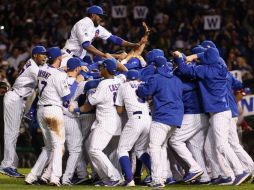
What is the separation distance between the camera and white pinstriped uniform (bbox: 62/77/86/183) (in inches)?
699

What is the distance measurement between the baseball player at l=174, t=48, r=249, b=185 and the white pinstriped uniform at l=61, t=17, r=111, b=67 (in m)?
2.26

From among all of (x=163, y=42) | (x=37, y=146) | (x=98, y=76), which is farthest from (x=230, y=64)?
(x=98, y=76)

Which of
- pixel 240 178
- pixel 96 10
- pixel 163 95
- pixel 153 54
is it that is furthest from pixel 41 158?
pixel 240 178

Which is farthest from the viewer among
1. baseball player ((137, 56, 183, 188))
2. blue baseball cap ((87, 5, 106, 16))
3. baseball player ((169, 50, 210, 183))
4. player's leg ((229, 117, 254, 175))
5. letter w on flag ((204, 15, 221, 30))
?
letter w on flag ((204, 15, 221, 30))

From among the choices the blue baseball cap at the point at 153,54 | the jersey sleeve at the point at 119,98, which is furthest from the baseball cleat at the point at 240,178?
the blue baseball cap at the point at 153,54

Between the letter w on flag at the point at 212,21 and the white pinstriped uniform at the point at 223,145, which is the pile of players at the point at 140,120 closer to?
the white pinstriped uniform at the point at 223,145

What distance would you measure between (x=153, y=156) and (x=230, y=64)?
8.55m

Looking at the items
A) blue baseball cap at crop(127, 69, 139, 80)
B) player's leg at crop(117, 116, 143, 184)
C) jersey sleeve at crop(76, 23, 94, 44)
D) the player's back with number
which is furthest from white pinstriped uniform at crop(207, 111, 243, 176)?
jersey sleeve at crop(76, 23, 94, 44)

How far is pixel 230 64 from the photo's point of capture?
82.0 ft

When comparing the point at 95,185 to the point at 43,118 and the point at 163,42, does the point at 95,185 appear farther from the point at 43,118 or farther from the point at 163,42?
the point at 163,42

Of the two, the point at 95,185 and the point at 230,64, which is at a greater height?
the point at 230,64

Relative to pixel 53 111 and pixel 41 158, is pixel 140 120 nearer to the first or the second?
pixel 53 111

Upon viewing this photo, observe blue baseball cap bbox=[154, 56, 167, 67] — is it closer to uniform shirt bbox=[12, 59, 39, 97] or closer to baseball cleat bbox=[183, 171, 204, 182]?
baseball cleat bbox=[183, 171, 204, 182]

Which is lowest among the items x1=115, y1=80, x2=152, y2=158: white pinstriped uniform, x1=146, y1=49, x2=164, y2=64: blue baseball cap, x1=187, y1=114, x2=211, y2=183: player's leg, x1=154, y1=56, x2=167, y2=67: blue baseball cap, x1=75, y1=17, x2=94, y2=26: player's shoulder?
x1=187, y1=114, x2=211, y2=183: player's leg
